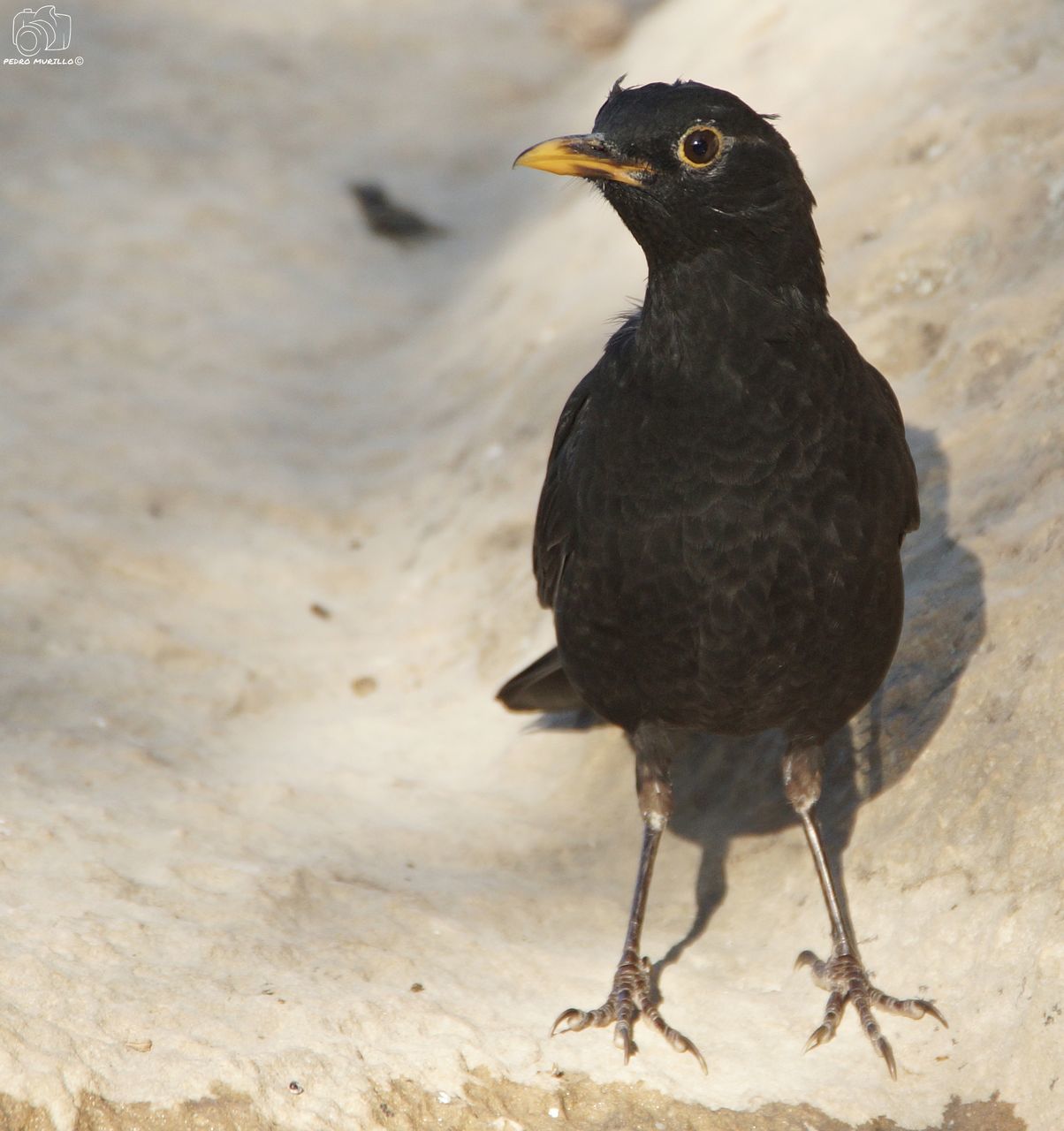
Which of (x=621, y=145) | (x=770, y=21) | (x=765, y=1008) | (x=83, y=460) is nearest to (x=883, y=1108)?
(x=765, y=1008)

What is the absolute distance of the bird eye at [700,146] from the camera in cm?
328

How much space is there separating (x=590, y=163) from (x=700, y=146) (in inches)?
10.2

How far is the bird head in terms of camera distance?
3285mm

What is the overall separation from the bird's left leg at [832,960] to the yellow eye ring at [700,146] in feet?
5.13

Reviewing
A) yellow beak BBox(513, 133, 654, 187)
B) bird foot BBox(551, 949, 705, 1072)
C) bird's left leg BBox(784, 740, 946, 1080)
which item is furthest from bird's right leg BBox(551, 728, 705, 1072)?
yellow beak BBox(513, 133, 654, 187)

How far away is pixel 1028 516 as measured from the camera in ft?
14.0

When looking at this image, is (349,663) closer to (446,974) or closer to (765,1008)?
(446,974)

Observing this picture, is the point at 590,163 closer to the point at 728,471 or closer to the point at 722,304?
the point at 722,304

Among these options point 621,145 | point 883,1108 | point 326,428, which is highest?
point 621,145

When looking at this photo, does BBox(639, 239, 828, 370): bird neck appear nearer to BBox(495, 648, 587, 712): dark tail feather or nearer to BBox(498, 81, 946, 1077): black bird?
BBox(498, 81, 946, 1077): black bird

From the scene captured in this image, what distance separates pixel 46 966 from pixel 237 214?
6.13 meters

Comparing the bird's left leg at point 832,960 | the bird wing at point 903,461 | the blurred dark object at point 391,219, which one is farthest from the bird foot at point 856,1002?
the blurred dark object at point 391,219

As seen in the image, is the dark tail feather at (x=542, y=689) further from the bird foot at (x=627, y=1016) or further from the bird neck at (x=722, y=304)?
the bird neck at (x=722, y=304)

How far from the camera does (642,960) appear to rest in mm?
3705
